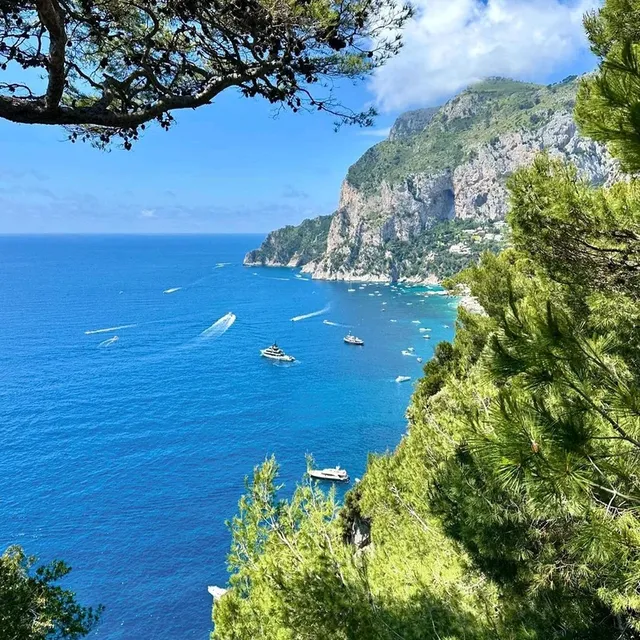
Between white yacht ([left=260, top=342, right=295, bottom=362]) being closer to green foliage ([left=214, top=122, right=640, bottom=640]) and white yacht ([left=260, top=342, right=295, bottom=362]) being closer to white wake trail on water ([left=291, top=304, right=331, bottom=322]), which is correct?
white wake trail on water ([left=291, top=304, right=331, bottom=322])

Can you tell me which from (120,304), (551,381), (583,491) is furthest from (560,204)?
(120,304)

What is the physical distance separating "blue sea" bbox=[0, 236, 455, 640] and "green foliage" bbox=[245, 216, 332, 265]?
197ft

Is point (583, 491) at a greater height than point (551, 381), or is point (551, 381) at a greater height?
point (551, 381)

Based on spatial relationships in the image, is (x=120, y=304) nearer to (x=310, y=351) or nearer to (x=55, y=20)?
(x=310, y=351)

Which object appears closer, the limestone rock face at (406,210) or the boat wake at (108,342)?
the boat wake at (108,342)

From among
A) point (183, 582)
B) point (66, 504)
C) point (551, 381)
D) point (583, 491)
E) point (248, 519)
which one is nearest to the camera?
point (583, 491)

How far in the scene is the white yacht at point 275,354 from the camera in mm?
45219

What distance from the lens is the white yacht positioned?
45219 mm

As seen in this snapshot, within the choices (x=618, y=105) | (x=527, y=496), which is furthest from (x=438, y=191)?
(x=527, y=496)

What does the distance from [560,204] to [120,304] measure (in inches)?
2829

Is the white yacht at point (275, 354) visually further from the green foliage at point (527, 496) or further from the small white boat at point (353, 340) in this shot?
the green foliage at point (527, 496)

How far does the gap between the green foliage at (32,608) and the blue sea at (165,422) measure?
11.9m

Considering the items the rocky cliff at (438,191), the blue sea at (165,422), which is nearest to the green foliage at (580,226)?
the blue sea at (165,422)

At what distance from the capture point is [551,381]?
8.40 ft
